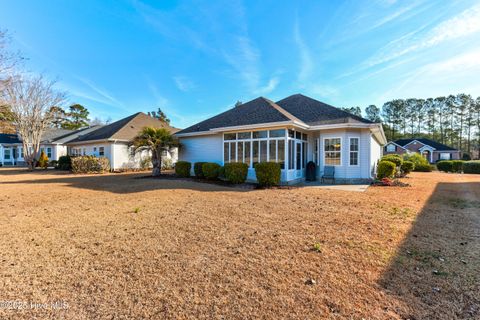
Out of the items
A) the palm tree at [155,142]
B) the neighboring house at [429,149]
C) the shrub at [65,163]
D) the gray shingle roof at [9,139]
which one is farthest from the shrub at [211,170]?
the neighboring house at [429,149]

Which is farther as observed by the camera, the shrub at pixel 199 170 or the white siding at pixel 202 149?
the white siding at pixel 202 149

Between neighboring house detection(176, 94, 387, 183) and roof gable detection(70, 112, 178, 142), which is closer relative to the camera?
neighboring house detection(176, 94, 387, 183)

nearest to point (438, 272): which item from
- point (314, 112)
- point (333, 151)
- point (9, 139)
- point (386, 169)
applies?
point (333, 151)

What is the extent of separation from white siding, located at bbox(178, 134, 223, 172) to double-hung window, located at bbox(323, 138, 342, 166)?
6.50 metres

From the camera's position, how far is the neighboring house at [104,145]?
65.9 ft

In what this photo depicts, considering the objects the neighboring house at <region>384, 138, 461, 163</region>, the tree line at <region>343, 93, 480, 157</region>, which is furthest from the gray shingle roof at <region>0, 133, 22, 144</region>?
the tree line at <region>343, 93, 480, 157</region>

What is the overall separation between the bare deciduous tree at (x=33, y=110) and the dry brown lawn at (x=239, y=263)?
21.5m

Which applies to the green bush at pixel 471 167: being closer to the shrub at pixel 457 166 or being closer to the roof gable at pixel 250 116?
the shrub at pixel 457 166

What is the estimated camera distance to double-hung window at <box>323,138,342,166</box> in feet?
40.0

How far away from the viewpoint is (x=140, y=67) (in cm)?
1731

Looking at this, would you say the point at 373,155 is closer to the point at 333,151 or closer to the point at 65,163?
the point at 333,151

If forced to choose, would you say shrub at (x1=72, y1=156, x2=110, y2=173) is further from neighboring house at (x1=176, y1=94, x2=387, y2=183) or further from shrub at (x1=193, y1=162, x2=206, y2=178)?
neighboring house at (x1=176, y1=94, x2=387, y2=183)

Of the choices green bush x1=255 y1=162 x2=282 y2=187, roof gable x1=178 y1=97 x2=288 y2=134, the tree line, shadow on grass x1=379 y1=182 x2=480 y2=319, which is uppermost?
the tree line

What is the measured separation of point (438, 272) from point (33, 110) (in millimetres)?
31167
